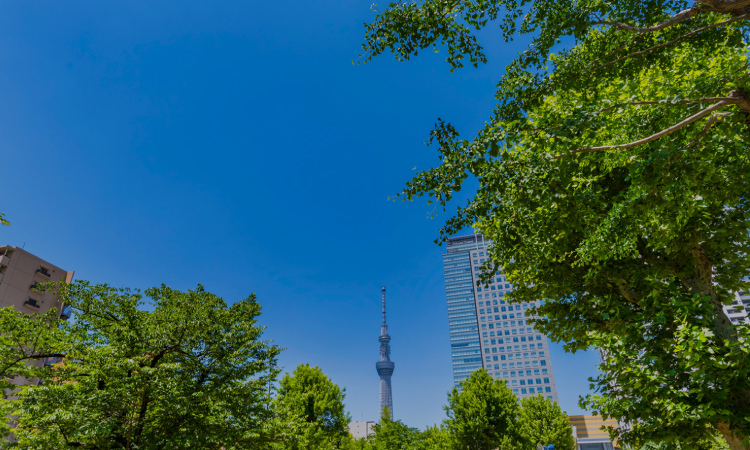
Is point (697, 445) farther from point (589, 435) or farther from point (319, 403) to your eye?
point (589, 435)

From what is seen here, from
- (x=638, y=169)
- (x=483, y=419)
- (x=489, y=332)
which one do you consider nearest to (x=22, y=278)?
(x=483, y=419)

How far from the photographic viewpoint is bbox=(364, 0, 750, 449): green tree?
253 inches

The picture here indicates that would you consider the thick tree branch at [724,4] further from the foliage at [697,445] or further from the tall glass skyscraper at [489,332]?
the tall glass skyscraper at [489,332]

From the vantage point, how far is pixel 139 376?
512 inches

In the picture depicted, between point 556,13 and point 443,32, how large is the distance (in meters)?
2.14

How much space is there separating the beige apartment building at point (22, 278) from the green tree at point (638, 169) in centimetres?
6875

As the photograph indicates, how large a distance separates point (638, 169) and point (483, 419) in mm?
29835

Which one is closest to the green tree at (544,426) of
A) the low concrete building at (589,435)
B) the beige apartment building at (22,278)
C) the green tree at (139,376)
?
the green tree at (139,376)

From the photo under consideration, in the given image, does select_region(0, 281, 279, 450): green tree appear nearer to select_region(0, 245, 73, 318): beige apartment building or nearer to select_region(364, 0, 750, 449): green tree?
select_region(364, 0, 750, 449): green tree

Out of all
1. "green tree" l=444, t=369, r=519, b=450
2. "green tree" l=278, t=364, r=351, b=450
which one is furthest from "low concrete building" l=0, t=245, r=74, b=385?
"green tree" l=444, t=369, r=519, b=450

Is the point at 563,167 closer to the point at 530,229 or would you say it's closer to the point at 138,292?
the point at 530,229

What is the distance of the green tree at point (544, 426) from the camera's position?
32969 mm

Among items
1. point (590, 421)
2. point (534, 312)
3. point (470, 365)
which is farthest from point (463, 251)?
point (534, 312)

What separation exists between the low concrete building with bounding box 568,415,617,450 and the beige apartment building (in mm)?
103098
